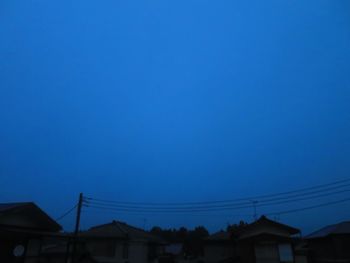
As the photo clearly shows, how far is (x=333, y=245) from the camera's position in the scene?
3256 cm

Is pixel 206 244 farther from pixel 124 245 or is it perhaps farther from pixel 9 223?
pixel 9 223

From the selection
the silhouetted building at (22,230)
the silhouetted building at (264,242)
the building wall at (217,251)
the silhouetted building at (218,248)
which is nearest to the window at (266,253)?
the silhouetted building at (264,242)

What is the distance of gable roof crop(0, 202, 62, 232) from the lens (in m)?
20.4

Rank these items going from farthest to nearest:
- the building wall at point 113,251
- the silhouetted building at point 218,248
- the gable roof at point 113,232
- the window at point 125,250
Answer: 1. the silhouetted building at point 218,248
2. the window at point 125,250
3. the gable roof at point 113,232
4. the building wall at point 113,251

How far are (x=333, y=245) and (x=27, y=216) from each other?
30.1 meters

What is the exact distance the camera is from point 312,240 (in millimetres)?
37812

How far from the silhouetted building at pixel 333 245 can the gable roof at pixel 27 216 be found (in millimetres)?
27364

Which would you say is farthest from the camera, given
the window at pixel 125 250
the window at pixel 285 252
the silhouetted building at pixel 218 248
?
the silhouetted building at pixel 218 248

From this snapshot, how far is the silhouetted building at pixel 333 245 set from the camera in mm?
31266

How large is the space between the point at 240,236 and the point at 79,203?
1843 centimetres

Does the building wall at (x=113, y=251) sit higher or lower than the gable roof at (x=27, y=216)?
lower

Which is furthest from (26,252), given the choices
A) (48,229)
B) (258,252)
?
(258,252)

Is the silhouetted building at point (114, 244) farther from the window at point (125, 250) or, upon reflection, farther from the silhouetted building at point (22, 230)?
the silhouetted building at point (22, 230)

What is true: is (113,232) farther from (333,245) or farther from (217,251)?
(333,245)
